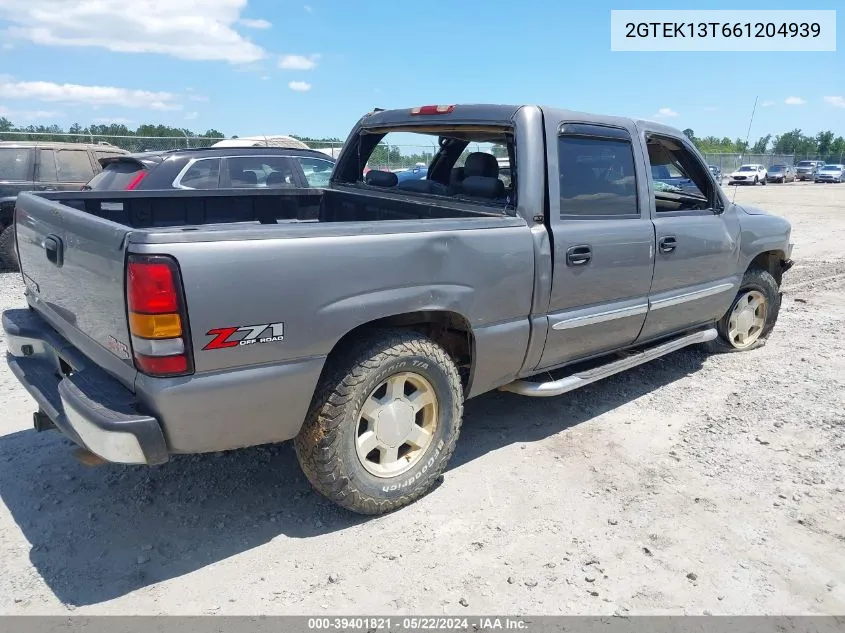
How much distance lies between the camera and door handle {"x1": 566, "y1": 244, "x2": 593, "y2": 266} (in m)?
3.72

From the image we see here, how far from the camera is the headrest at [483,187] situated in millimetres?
3902

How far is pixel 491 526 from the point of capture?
125 inches

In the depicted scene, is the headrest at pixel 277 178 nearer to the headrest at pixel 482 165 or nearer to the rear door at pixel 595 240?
the headrest at pixel 482 165

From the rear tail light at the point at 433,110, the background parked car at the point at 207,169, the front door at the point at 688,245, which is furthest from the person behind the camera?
the background parked car at the point at 207,169

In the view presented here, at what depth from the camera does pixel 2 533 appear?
3.04 metres

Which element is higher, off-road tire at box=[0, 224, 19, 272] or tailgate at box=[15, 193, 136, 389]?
tailgate at box=[15, 193, 136, 389]

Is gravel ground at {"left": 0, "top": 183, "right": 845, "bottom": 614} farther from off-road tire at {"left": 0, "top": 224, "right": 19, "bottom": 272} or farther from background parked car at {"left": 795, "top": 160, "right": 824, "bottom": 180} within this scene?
background parked car at {"left": 795, "top": 160, "right": 824, "bottom": 180}

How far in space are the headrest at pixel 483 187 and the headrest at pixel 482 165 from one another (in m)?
0.20

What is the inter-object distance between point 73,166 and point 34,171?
53cm

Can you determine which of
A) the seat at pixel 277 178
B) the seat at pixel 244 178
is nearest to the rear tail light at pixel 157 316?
the seat at pixel 244 178

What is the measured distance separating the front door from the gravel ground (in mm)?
741

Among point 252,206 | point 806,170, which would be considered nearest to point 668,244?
point 252,206

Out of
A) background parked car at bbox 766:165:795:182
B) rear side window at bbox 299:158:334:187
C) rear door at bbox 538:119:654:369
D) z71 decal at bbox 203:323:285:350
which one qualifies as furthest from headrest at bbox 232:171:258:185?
background parked car at bbox 766:165:795:182

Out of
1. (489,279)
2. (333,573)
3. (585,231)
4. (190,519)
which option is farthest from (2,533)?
(585,231)
